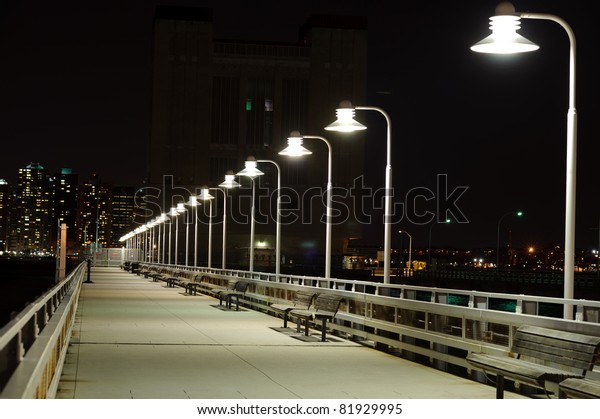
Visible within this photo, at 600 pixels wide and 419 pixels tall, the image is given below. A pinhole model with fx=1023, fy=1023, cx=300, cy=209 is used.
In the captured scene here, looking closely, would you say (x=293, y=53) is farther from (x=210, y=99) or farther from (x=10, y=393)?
(x=10, y=393)

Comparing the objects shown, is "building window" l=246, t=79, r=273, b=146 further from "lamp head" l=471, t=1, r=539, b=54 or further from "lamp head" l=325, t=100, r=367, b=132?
"lamp head" l=471, t=1, r=539, b=54

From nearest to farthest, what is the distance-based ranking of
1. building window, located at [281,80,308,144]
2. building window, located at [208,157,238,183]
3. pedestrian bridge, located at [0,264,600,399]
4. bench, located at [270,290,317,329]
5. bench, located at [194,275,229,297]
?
1. pedestrian bridge, located at [0,264,600,399]
2. bench, located at [270,290,317,329]
3. bench, located at [194,275,229,297]
4. building window, located at [208,157,238,183]
5. building window, located at [281,80,308,144]

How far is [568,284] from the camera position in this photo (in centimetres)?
1441

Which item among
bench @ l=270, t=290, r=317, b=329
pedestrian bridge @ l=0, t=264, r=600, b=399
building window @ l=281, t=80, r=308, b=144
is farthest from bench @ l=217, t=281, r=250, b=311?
building window @ l=281, t=80, r=308, b=144

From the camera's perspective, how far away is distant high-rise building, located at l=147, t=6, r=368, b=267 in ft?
507

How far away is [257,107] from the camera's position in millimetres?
164375

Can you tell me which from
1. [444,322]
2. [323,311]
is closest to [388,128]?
[323,311]

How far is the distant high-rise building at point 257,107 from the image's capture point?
15462 centimetres

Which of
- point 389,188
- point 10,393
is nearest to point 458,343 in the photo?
point 389,188

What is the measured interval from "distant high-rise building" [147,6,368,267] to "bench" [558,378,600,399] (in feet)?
460

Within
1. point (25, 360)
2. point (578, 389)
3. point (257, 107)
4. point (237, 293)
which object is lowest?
point (237, 293)

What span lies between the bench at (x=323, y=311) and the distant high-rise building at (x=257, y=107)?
127 metres

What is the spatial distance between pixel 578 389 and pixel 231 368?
7208 millimetres

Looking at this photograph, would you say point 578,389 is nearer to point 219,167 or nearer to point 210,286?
point 210,286
